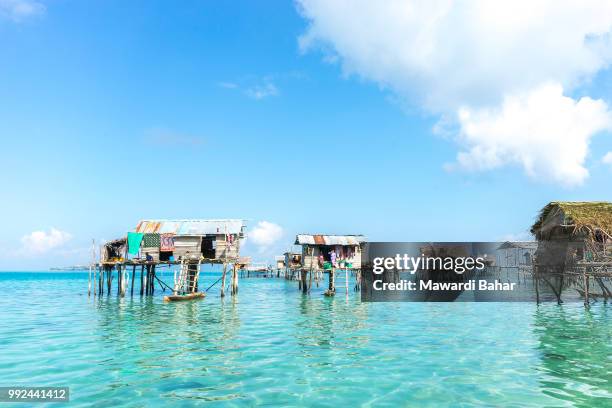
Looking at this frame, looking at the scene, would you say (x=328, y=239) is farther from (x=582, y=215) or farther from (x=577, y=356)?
(x=577, y=356)

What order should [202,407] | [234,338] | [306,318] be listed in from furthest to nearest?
[306,318], [234,338], [202,407]

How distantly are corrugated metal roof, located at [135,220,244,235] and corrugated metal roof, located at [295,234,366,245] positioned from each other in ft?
17.6

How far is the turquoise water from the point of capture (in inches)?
379

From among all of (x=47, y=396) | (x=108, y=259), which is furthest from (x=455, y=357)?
(x=108, y=259)

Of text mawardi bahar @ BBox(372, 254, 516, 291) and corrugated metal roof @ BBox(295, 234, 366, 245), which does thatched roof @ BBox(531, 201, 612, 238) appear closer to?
text mawardi bahar @ BBox(372, 254, 516, 291)

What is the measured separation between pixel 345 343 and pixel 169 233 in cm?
2288

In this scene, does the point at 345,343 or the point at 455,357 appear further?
the point at 345,343

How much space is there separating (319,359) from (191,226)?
974 inches

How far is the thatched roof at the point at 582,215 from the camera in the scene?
2295 centimetres

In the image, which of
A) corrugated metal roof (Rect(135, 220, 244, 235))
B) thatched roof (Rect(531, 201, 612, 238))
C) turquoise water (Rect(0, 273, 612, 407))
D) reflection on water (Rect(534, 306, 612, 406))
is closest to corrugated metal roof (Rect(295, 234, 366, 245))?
corrugated metal roof (Rect(135, 220, 244, 235))

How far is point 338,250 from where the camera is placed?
38.8m

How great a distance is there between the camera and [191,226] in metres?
35.8

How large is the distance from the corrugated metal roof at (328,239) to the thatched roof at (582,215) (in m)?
16.1

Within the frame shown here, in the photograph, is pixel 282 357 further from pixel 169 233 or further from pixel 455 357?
pixel 169 233
